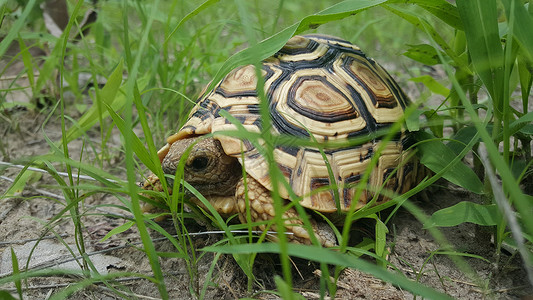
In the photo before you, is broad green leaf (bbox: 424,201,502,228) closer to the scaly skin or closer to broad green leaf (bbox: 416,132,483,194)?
broad green leaf (bbox: 416,132,483,194)

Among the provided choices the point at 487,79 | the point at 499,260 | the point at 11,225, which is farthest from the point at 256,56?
the point at 11,225

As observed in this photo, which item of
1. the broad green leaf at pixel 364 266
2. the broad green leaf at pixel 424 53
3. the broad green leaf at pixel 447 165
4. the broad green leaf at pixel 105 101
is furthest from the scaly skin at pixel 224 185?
the broad green leaf at pixel 424 53

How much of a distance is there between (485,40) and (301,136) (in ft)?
2.54

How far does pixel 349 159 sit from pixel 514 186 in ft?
2.97

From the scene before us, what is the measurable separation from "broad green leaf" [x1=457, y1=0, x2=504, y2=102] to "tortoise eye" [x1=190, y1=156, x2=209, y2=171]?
1.15m

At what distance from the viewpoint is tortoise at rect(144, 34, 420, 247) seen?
5.76 ft

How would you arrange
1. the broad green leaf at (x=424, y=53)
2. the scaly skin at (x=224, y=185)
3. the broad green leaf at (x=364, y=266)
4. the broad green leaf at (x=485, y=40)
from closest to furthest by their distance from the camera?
the broad green leaf at (x=364, y=266), the broad green leaf at (x=485, y=40), the scaly skin at (x=224, y=185), the broad green leaf at (x=424, y=53)

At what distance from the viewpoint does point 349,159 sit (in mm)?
1835

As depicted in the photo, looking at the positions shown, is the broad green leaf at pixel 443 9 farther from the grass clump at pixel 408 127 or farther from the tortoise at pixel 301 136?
the tortoise at pixel 301 136

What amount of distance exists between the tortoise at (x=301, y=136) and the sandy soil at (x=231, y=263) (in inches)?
7.4

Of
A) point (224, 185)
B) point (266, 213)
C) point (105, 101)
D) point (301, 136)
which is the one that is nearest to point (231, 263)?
point (266, 213)

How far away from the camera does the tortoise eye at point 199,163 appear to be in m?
1.86

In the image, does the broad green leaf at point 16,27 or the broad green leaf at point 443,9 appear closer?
the broad green leaf at point 16,27

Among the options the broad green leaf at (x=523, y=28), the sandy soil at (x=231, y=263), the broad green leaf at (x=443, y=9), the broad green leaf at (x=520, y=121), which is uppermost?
the broad green leaf at (x=443, y=9)
